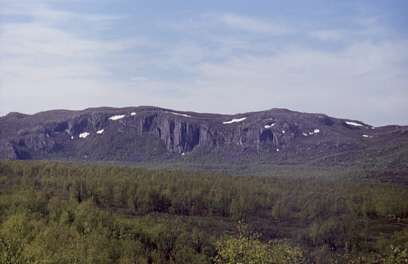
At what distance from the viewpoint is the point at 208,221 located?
362ft

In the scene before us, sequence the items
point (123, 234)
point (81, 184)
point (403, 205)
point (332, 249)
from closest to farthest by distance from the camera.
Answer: point (123, 234) → point (332, 249) → point (403, 205) → point (81, 184)

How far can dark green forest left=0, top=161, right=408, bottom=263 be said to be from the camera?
62.6 metres

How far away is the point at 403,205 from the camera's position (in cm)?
11544

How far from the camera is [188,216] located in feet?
384

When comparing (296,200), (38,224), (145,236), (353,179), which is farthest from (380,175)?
(38,224)

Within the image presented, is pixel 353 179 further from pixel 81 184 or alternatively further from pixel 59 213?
pixel 59 213

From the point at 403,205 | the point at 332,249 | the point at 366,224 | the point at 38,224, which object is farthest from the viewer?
the point at 403,205

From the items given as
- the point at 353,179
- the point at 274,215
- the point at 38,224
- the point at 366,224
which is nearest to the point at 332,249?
the point at 366,224

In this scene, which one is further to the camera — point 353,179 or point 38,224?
point 353,179

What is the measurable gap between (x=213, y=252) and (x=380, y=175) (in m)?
101

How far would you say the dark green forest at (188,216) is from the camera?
62594 millimetres

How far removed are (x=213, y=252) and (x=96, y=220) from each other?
18.1 m

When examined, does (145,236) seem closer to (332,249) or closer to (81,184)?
(332,249)

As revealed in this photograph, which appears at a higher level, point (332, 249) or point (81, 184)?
point (81, 184)
